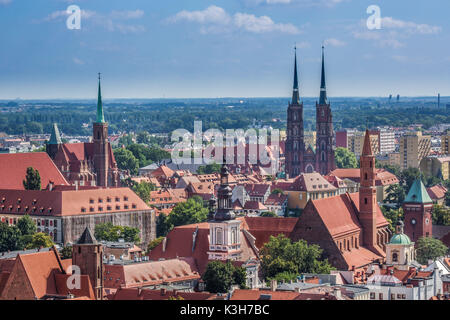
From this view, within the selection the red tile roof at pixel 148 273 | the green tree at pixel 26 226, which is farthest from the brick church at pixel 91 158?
the red tile roof at pixel 148 273

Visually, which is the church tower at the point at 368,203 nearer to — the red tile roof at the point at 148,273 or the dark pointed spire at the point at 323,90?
the red tile roof at the point at 148,273

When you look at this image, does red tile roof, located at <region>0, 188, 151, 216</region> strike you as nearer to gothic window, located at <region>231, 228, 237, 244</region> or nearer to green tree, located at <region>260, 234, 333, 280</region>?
gothic window, located at <region>231, 228, 237, 244</region>

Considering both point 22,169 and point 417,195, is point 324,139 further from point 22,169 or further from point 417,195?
point 417,195

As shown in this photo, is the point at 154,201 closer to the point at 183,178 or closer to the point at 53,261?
the point at 183,178

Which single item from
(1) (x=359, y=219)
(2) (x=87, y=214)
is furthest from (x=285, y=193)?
(1) (x=359, y=219)

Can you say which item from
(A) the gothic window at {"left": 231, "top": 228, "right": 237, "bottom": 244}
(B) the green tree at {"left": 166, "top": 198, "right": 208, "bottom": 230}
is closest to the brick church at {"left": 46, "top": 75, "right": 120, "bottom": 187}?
(B) the green tree at {"left": 166, "top": 198, "right": 208, "bottom": 230}

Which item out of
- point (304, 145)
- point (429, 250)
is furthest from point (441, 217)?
point (304, 145)

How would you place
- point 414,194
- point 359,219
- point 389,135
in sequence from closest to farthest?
1. point 359,219
2. point 414,194
3. point 389,135
